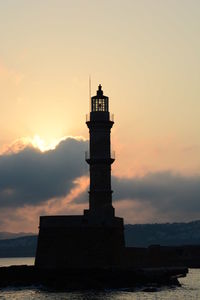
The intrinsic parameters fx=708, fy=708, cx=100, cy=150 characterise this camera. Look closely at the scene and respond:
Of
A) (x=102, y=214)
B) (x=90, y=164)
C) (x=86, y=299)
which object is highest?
(x=90, y=164)

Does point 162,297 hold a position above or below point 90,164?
below

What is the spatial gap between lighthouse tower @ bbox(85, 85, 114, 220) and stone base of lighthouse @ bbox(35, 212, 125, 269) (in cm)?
143

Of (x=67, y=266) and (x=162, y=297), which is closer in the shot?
(x=162, y=297)

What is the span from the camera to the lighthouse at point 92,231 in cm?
5716

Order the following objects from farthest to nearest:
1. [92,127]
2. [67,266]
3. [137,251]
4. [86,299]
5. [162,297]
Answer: [137,251] → [92,127] → [67,266] → [162,297] → [86,299]

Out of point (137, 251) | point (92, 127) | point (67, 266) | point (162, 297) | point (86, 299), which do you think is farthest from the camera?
point (137, 251)

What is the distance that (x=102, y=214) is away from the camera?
5828cm

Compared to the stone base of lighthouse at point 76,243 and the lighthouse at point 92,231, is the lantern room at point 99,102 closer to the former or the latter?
the lighthouse at point 92,231

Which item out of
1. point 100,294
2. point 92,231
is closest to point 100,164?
point 92,231

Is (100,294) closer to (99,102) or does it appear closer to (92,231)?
(92,231)

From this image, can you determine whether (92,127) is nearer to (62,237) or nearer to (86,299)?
(62,237)

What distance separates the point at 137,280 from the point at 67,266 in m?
5.73

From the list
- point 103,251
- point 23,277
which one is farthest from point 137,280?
point 23,277

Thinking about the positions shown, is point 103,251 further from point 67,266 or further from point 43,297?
point 43,297
